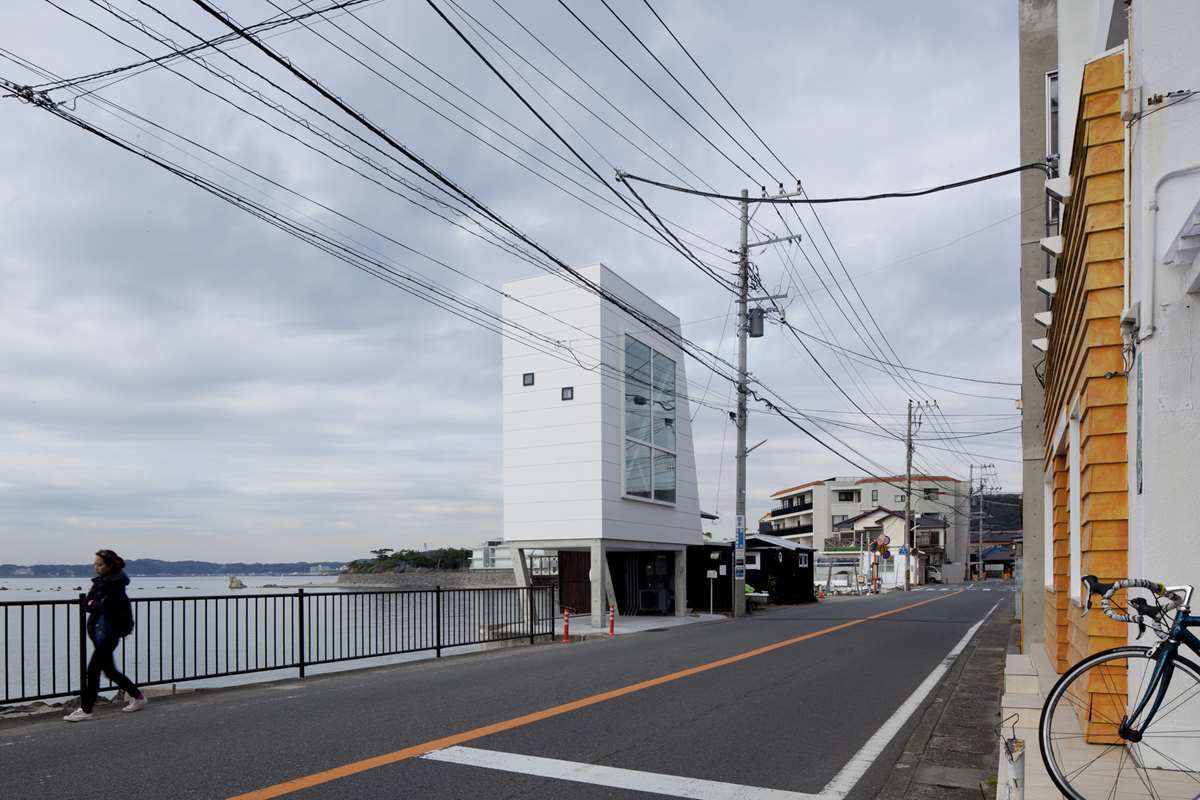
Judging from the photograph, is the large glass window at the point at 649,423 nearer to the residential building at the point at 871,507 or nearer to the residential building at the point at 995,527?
the residential building at the point at 871,507

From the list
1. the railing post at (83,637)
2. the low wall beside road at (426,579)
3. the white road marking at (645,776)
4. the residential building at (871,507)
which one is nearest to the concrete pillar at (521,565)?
the railing post at (83,637)

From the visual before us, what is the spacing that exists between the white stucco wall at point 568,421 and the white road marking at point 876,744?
44.4ft

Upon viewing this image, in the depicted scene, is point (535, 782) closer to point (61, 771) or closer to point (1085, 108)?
point (61, 771)

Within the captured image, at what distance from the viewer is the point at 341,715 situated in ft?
29.7

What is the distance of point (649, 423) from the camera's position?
29359mm

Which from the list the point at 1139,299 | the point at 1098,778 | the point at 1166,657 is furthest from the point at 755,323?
the point at 1166,657

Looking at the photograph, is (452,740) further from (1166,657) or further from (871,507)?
(871,507)

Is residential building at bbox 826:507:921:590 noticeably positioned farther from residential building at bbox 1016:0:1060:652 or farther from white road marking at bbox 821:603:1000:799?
white road marking at bbox 821:603:1000:799

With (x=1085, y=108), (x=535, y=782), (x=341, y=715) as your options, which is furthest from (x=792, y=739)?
(x=1085, y=108)

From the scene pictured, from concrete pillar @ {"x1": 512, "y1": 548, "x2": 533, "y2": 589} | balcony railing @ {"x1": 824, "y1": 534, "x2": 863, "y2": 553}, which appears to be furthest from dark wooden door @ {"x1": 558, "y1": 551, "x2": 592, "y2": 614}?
balcony railing @ {"x1": 824, "y1": 534, "x2": 863, "y2": 553}

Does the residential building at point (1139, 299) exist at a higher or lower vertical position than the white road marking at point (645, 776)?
higher

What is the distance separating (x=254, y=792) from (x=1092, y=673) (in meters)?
5.01

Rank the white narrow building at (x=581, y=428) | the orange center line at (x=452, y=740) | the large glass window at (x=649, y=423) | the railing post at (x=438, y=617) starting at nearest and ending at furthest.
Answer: the orange center line at (x=452, y=740) → the railing post at (x=438, y=617) → the white narrow building at (x=581, y=428) → the large glass window at (x=649, y=423)

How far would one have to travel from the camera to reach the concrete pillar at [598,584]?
25.2 meters
